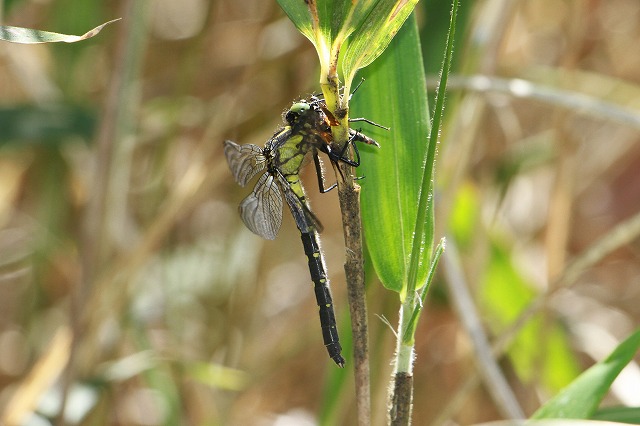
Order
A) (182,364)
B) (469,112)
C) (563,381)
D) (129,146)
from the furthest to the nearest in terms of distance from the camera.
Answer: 1. (129,146)
2. (563,381)
3. (182,364)
4. (469,112)

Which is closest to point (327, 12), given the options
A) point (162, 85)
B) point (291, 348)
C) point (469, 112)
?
point (469, 112)

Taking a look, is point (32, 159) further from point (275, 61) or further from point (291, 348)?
point (291, 348)

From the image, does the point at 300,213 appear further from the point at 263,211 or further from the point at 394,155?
the point at 394,155

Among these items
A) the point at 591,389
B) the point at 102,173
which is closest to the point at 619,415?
the point at 591,389

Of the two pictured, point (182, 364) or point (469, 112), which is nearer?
point (469, 112)

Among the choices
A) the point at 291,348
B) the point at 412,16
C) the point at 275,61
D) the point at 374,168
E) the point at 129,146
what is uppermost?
the point at 275,61

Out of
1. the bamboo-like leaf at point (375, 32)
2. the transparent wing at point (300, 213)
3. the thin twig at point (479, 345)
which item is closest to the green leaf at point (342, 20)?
the bamboo-like leaf at point (375, 32)

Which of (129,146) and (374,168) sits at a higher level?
(129,146)
